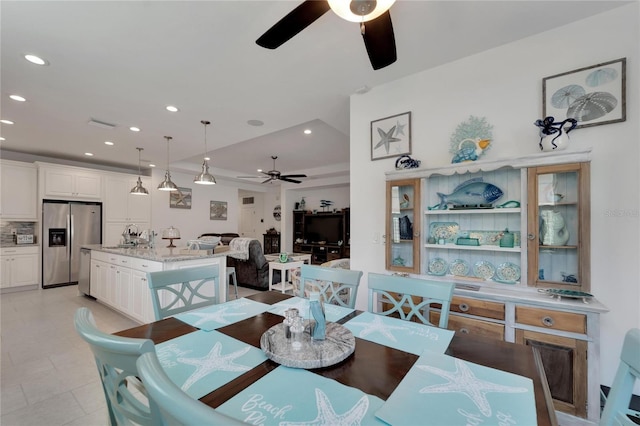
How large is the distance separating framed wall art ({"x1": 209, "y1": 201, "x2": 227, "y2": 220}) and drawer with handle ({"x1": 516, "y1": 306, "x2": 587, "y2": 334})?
7843 mm

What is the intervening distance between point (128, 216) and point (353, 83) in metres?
6.30

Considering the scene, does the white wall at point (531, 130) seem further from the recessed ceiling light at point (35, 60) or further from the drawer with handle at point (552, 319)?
the recessed ceiling light at point (35, 60)

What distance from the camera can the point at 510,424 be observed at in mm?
728

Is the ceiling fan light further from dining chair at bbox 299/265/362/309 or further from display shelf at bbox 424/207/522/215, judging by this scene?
display shelf at bbox 424/207/522/215

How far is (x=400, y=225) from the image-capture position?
262 cm

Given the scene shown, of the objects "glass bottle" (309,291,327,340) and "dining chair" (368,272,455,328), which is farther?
"dining chair" (368,272,455,328)

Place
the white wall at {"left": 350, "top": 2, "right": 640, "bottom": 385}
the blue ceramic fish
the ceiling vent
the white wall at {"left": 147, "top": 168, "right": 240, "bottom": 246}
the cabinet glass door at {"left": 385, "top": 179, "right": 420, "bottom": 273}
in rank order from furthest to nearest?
1. the white wall at {"left": 147, "top": 168, "right": 240, "bottom": 246}
2. the ceiling vent
3. the cabinet glass door at {"left": 385, "top": 179, "right": 420, "bottom": 273}
4. the blue ceramic fish
5. the white wall at {"left": 350, "top": 2, "right": 640, "bottom": 385}

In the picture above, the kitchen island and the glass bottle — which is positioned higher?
the glass bottle

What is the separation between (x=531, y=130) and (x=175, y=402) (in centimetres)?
270

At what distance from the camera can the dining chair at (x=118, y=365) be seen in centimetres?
67

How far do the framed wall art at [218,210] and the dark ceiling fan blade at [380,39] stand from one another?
24.5 feet

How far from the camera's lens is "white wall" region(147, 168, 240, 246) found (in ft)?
22.9

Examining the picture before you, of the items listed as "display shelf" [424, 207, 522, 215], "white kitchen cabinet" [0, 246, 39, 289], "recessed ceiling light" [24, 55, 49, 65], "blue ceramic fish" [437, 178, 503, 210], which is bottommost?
"white kitchen cabinet" [0, 246, 39, 289]

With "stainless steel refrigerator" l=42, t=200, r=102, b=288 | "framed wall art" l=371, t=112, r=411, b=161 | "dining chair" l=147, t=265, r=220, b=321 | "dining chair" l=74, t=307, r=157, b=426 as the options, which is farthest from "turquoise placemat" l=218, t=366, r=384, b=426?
"stainless steel refrigerator" l=42, t=200, r=102, b=288
